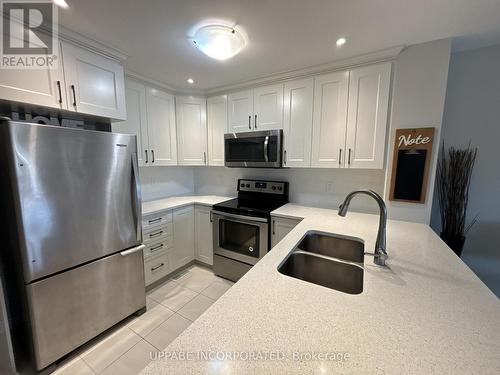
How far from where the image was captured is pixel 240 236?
234 cm

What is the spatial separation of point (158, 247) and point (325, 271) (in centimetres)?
182

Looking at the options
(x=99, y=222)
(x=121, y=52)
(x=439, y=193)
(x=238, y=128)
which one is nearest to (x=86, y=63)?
(x=121, y=52)

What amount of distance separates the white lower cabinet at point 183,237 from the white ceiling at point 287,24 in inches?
65.3

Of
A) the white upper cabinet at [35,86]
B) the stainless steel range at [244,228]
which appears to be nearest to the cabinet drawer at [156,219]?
the stainless steel range at [244,228]

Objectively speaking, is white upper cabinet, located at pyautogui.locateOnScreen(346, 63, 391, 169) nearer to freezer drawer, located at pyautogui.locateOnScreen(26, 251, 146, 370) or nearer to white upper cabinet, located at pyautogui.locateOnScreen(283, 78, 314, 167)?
white upper cabinet, located at pyautogui.locateOnScreen(283, 78, 314, 167)

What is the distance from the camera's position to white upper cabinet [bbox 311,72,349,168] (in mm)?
1962

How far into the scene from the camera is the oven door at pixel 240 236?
2168mm

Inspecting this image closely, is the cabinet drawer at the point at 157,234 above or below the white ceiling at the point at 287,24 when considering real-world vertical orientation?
below

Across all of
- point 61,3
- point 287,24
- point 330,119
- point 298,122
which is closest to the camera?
point 61,3

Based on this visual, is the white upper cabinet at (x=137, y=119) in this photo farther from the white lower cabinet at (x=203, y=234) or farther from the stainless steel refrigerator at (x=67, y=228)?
the white lower cabinet at (x=203, y=234)

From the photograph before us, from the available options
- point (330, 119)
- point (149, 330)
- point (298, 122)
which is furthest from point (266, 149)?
point (149, 330)

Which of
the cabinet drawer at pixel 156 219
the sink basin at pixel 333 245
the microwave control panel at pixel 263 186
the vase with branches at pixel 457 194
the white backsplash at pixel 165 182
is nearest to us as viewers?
the sink basin at pixel 333 245

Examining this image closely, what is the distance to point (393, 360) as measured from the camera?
56 centimetres

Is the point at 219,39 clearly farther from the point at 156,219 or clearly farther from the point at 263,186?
the point at 156,219
